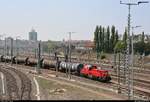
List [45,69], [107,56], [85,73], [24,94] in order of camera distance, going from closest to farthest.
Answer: [24,94]
[85,73]
[45,69]
[107,56]

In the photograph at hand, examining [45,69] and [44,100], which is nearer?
[44,100]

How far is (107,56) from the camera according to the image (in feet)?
501

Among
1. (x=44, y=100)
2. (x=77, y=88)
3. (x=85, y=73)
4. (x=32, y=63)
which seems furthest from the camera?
(x=32, y=63)

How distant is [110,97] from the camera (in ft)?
149

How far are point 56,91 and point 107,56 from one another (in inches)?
3994

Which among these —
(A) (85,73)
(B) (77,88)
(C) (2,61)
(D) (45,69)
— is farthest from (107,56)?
(B) (77,88)

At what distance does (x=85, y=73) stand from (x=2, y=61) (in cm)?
7587

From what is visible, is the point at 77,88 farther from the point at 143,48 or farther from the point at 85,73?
the point at 143,48

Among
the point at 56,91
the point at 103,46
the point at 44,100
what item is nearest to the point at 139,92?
the point at 56,91

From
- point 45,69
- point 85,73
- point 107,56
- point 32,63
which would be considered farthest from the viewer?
point 107,56

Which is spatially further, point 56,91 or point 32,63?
point 32,63

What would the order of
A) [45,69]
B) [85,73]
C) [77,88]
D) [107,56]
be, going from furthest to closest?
[107,56]
[45,69]
[85,73]
[77,88]

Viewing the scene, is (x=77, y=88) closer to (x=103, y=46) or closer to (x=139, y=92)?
(x=139, y=92)

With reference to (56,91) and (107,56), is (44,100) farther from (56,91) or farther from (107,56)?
(107,56)
